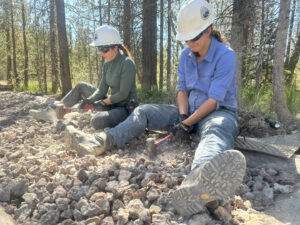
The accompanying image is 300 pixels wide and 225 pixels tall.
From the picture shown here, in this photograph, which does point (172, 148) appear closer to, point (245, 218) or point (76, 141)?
point (76, 141)

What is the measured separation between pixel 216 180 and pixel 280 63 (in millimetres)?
3042

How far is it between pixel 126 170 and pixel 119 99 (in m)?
1.53

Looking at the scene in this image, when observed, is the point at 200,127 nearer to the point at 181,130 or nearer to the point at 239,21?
the point at 181,130

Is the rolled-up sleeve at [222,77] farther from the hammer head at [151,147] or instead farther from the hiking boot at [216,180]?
the hiking boot at [216,180]

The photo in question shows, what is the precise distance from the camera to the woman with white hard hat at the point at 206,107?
1.45 meters

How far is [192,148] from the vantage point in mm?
2648

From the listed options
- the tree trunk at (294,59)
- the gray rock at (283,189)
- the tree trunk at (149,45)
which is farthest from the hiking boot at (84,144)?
the tree trunk at (294,59)

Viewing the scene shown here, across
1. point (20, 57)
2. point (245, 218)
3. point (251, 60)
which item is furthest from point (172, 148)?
point (20, 57)

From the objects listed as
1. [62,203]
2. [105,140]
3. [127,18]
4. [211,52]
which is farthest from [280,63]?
[127,18]

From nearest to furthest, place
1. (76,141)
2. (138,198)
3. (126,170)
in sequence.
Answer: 1. (138,198)
2. (126,170)
3. (76,141)

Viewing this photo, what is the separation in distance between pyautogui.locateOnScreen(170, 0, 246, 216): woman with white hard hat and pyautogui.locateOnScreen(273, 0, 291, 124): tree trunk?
1.74 metres

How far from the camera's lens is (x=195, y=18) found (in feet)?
7.32

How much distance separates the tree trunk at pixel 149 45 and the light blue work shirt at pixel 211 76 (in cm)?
406

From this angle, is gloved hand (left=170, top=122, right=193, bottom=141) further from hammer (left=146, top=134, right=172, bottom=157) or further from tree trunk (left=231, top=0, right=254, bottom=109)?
tree trunk (left=231, top=0, right=254, bottom=109)
